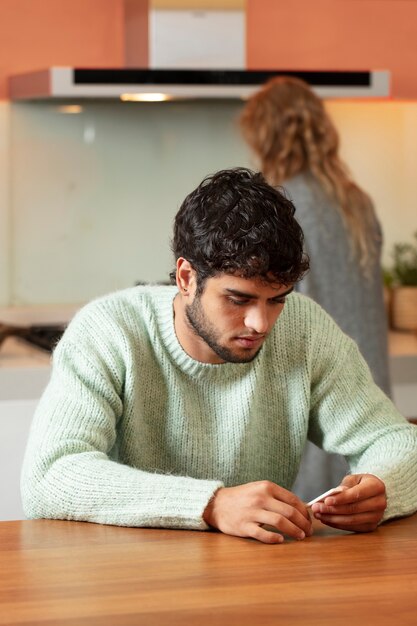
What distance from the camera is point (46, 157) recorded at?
3.68m

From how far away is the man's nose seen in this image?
1725 mm

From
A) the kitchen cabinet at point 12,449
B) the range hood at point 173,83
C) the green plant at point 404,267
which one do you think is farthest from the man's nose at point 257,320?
the green plant at point 404,267

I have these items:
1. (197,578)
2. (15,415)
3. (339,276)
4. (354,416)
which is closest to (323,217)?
(339,276)

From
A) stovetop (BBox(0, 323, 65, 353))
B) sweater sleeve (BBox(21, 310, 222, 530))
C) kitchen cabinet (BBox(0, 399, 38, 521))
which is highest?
sweater sleeve (BBox(21, 310, 222, 530))

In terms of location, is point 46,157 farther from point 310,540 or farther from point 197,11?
point 310,540

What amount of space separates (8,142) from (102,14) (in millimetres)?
482

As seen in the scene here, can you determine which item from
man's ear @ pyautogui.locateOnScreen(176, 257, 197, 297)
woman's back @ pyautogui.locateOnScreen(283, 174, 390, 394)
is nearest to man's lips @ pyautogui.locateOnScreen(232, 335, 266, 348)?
man's ear @ pyautogui.locateOnScreen(176, 257, 197, 297)

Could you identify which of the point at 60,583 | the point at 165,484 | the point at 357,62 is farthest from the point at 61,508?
the point at 357,62

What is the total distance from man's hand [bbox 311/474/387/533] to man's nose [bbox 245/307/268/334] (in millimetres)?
261

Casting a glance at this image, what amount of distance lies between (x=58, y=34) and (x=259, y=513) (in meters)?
2.31

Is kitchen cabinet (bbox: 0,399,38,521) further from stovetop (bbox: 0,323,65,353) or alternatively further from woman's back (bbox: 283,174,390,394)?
→ woman's back (bbox: 283,174,390,394)

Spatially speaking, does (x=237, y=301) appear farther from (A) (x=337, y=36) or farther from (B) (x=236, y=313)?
(A) (x=337, y=36)

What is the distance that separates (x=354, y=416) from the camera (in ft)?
6.48

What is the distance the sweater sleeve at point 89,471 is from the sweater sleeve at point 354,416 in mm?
344
